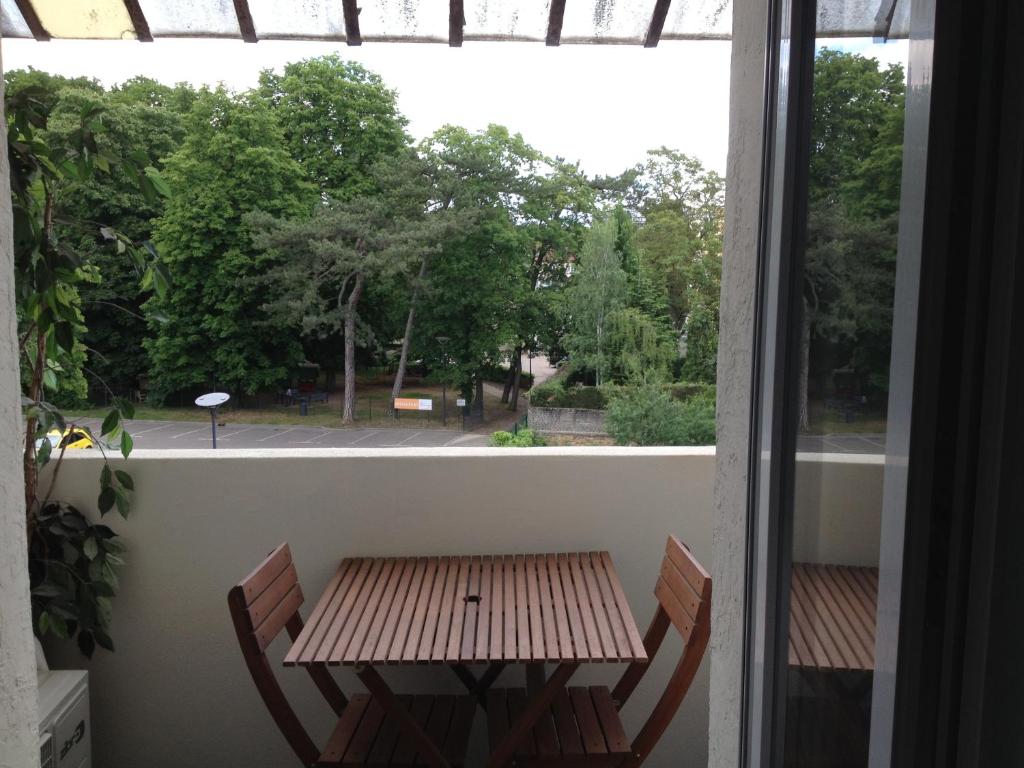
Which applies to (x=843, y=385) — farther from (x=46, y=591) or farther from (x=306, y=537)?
(x=46, y=591)

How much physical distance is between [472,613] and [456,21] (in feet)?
6.22

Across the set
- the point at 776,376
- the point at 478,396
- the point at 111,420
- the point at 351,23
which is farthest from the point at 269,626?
the point at 478,396

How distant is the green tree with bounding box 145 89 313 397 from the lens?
48.2 feet

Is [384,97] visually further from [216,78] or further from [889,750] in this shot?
[889,750]

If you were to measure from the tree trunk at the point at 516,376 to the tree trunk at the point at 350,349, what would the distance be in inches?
107

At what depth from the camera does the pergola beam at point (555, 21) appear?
2.56 metres

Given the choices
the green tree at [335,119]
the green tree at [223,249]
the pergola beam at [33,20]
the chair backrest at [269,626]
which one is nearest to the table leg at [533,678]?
the chair backrest at [269,626]

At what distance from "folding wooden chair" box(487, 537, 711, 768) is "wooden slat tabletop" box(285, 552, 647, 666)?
0.14 meters

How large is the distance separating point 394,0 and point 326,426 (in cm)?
996

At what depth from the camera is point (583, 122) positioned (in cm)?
2553

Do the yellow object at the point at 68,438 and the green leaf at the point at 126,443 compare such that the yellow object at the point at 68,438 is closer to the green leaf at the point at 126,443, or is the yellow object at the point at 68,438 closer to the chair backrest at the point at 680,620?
the green leaf at the point at 126,443

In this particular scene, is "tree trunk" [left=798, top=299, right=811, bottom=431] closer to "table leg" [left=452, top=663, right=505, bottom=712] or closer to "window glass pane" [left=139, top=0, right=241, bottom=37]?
"table leg" [left=452, top=663, right=505, bottom=712]

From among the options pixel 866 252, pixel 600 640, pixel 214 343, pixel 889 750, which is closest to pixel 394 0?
pixel 600 640


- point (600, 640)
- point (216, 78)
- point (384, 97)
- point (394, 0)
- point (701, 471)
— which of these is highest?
point (216, 78)
